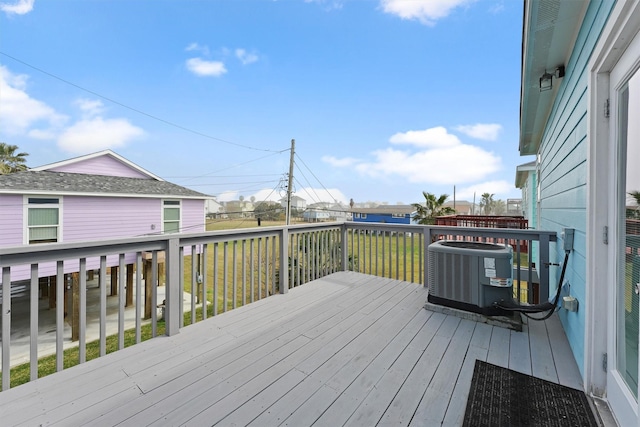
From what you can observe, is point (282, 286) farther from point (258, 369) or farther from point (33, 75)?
point (33, 75)

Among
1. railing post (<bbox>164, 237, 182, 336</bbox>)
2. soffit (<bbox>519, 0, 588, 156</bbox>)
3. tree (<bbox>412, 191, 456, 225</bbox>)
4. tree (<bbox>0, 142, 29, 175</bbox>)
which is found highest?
tree (<bbox>0, 142, 29, 175</bbox>)

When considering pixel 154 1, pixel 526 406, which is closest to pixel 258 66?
pixel 154 1

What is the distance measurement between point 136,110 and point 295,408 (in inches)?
760

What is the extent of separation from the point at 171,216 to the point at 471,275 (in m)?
10.5

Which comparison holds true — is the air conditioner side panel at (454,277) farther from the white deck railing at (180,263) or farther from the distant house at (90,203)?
the distant house at (90,203)

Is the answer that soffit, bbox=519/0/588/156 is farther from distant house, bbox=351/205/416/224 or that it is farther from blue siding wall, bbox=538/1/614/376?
distant house, bbox=351/205/416/224

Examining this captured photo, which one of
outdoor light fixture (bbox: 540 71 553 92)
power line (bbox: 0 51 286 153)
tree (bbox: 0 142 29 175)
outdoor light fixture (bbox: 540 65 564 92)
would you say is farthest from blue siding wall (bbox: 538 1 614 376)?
tree (bbox: 0 142 29 175)

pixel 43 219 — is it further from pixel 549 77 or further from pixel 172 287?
pixel 549 77

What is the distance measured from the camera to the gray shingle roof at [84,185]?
7383mm

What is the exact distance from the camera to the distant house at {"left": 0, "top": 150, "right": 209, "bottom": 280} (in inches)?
283

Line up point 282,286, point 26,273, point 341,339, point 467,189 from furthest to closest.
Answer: point 467,189 → point 26,273 → point 282,286 → point 341,339

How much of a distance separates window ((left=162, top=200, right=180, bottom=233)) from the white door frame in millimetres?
11081

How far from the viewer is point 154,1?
301 inches

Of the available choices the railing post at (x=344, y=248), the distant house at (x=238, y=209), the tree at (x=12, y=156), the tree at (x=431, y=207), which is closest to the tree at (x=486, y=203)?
the tree at (x=431, y=207)
